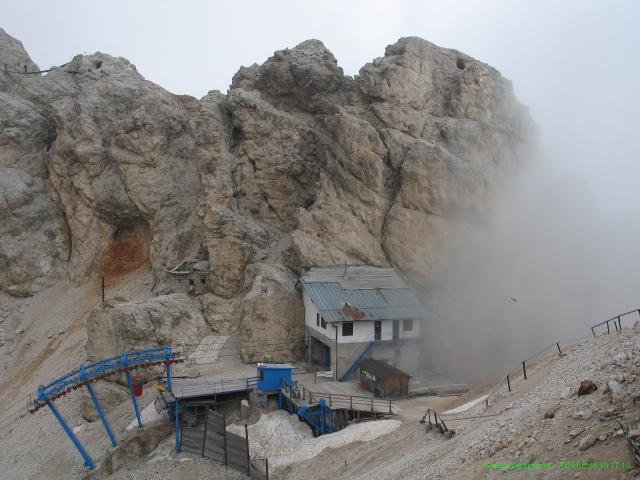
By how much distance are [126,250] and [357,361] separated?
3097 cm

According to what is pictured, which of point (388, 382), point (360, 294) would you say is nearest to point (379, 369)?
point (388, 382)

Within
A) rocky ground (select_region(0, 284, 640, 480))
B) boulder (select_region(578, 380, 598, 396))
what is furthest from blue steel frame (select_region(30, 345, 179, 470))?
boulder (select_region(578, 380, 598, 396))

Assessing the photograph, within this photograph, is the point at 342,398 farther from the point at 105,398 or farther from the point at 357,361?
the point at 105,398

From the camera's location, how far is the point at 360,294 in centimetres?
3606

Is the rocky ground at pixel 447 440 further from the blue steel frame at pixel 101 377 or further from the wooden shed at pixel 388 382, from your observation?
the blue steel frame at pixel 101 377

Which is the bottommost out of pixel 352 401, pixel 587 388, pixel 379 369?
pixel 352 401

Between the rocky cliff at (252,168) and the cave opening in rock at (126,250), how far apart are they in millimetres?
162

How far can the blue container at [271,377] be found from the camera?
99.1 feet

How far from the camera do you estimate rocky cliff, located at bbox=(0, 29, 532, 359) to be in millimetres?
39688

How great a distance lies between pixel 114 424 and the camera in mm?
31125

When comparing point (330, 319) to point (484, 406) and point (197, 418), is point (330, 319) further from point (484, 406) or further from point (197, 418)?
point (484, 406)

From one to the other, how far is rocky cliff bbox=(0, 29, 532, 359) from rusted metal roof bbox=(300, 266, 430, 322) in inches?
54.8

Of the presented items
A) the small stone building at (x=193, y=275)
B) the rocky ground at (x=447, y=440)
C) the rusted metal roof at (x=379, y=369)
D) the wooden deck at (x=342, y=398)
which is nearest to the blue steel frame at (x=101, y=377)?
the rocky ground at (x=447, y=440)

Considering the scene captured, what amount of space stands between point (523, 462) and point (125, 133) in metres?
48.1
